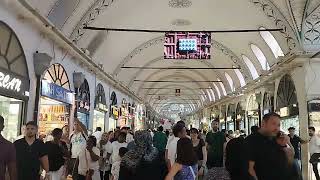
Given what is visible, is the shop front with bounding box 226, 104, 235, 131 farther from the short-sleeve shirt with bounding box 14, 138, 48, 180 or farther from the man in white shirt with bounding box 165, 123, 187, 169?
the short-sleeve shirt with bounding box 14, 138, 48, 180

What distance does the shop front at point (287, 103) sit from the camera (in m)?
13.8

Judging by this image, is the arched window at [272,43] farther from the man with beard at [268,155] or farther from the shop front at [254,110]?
the man with beard at [268,155]

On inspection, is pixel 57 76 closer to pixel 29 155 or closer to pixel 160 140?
pixel 160 140

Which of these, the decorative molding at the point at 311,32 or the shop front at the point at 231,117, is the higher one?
the decorative molding at the point at 311,32

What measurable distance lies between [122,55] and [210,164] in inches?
449

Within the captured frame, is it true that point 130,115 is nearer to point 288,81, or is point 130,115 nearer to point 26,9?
point 288,81

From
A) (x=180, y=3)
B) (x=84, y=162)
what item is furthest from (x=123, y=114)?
(x=84, y=162)

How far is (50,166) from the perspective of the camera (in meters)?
6.06

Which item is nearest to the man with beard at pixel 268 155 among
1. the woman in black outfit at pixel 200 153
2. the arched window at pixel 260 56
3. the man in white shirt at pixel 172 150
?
the man in white shirt at pixel 172 150

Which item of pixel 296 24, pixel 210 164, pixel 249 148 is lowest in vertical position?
pixel 210 164

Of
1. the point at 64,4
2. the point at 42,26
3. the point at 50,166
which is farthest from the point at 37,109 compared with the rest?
the point at 50,166

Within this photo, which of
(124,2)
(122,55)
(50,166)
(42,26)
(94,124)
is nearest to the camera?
(50,166)

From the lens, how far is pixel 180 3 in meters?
14.6

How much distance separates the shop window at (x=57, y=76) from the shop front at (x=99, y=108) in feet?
14.1
